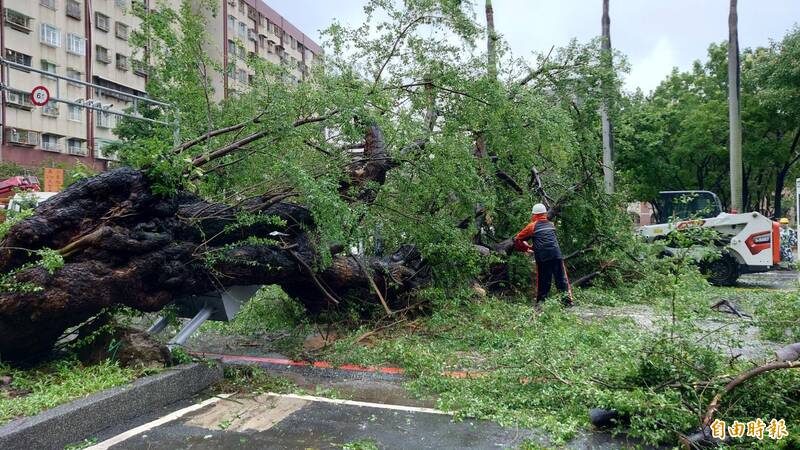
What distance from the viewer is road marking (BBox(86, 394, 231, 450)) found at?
4086 millimetres

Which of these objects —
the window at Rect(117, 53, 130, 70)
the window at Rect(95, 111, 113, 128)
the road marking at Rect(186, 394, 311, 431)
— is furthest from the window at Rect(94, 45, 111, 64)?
the road marking at Rect(186, 394, 311, 431)

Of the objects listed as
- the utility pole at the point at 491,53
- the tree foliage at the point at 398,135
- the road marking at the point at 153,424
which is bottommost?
the road marking at the point at 153,424

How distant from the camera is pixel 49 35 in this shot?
34.9m

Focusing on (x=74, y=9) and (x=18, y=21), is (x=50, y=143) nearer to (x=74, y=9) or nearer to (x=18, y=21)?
(x=18, y=21)

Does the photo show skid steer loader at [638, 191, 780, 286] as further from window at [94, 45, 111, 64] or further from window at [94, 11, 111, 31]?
window at [94, 11, 111, 31]

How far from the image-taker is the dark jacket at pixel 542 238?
9.00 metres

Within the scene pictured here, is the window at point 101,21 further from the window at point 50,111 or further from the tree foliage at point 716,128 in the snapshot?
the tree foliage at point 716,128

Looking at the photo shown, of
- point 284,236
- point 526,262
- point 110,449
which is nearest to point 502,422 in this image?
point 110,449

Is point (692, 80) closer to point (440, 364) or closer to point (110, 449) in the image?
point (440, 364)

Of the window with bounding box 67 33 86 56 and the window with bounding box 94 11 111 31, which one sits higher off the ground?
the window with bounding box 94 11 111 31

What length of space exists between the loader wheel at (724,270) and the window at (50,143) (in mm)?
35320

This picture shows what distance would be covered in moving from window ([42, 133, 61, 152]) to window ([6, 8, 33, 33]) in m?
5.88

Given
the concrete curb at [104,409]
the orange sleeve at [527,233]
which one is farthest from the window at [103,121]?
the concrete curb at [104,409]

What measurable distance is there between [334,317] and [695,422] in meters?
4.65
